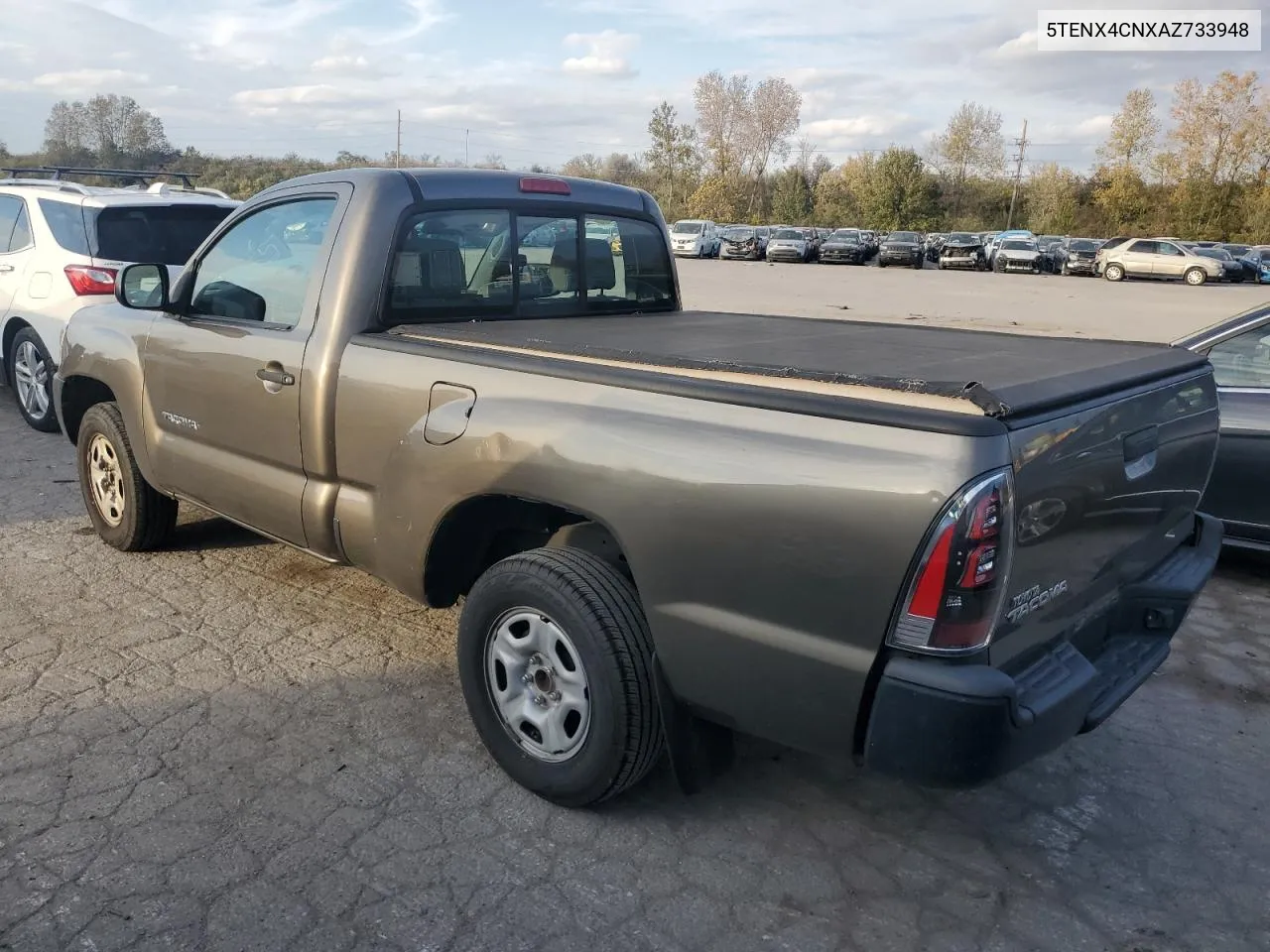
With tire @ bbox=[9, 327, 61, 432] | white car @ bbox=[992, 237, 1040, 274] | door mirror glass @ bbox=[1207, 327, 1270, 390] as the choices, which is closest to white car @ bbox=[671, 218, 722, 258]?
white car @ bbox=[992, 237, 1040, 274]

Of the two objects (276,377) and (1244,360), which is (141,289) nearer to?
(276,377)

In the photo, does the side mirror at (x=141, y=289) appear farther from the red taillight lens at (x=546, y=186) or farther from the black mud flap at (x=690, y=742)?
the black mud flap at (x=690, y=742)

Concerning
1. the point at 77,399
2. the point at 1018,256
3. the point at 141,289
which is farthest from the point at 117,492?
the point at 1018,256

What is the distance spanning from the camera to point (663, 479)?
8.46 feet

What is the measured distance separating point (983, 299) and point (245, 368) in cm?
2503

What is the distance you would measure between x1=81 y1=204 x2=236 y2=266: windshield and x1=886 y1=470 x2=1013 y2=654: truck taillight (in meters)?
6.86

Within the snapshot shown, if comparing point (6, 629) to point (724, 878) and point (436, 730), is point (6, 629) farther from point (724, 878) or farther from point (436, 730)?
point (724, 878)

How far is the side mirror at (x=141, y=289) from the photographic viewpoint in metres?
4.48

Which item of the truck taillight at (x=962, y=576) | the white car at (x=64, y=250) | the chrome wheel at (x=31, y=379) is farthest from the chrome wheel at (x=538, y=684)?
the chrome wheel at (x=31, y=379)

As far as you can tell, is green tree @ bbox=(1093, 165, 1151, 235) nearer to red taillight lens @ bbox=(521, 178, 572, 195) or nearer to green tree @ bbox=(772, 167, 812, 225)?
green tree @ bbox=(772, 167, 812, 225)

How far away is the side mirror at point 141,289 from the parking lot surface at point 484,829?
1415mm

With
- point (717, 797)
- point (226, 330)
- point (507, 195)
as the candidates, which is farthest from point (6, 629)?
point (717, 797)

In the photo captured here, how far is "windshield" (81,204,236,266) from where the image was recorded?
7445mm

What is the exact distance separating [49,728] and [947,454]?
3115 mm
